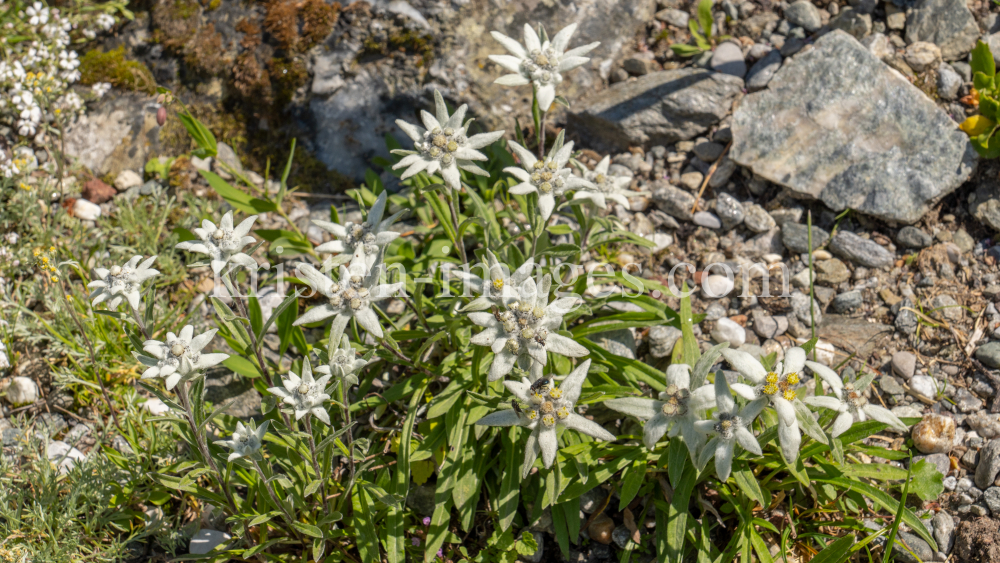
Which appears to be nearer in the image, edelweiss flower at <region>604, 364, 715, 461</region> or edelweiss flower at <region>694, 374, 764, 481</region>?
edelweiss flower at <region>694, 374, 764, 481</region>

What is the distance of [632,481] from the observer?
3.92m

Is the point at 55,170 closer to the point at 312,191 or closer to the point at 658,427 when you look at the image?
the point at 312,191

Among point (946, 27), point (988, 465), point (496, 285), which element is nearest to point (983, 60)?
point (946, 27)

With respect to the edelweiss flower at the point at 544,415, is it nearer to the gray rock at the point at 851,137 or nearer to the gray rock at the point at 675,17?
the gray rock at the point at 851,137

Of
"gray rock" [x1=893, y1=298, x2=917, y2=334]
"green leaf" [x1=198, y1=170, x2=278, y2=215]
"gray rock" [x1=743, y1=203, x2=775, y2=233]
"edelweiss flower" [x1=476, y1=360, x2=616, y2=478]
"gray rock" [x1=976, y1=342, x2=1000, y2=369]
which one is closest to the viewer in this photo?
"edelweiss flower" [x1=476, y1=360, x2=616, y2=478]

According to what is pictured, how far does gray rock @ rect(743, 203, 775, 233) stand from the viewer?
5.49 meters

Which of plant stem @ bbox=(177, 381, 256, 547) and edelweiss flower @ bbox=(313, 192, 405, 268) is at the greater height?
edelweiss flower @ bbox=(313, 192, 405, 268)

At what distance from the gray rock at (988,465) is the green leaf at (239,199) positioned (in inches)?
213

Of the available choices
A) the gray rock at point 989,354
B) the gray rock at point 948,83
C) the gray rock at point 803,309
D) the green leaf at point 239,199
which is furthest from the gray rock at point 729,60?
the green leaf at point 239,199

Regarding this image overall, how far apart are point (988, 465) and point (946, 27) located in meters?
3.85

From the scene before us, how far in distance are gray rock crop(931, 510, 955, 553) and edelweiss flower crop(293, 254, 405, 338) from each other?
3.71 metres

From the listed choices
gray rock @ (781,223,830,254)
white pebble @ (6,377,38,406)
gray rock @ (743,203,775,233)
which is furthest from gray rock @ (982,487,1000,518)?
white pebble @ (6,377,38,406)

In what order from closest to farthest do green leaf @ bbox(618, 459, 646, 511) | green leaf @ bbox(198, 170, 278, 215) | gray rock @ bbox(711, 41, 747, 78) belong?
green leaf @ bbox(618, 459, 646, 511), green leaf @ bbox(198, 170, 278, 215), gray rock @ bbox(711, 41, 747, 78)

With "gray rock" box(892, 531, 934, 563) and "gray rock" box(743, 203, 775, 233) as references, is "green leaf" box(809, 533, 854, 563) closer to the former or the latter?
"gray rock" box(892, 531, 934, 563)
